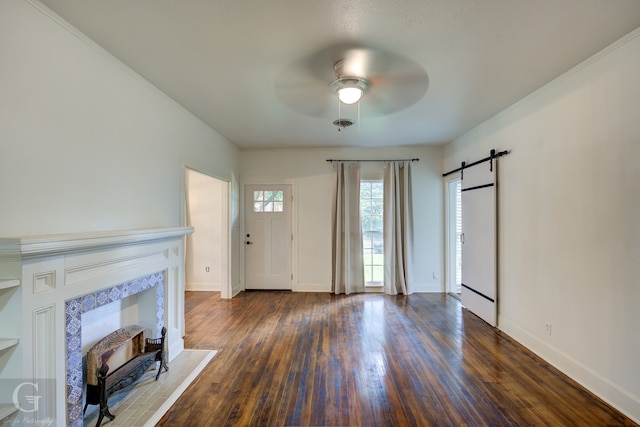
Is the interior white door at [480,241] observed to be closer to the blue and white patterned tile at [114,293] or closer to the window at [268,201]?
the window at [268,201]

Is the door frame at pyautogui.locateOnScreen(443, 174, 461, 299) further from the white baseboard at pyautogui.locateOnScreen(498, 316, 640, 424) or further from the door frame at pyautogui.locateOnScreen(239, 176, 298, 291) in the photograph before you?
the door frame at pyautogui.locateOnScreen(239, 176, 298, 291)

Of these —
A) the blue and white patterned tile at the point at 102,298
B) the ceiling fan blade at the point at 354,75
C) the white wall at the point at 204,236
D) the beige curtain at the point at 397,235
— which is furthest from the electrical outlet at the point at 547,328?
the white wall at the point at 204,236

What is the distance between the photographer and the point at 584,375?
2258 millimetres

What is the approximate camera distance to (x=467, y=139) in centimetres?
420

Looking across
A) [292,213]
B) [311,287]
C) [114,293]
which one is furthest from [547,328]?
[292,213]

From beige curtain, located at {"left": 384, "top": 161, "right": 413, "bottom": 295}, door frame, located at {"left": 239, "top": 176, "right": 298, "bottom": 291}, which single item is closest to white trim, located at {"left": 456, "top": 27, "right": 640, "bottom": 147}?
beige curtain, located at {"left": 384, "top": 161, "right": 413, "bottom": 295}

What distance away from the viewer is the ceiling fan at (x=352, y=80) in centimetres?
216

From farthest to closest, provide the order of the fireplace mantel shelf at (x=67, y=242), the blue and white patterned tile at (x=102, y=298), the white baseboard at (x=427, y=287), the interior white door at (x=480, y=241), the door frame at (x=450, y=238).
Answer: the white baseboard at (x=427, y=287) → the door frame at (x=450, y=238) → the interior white door at (x=480, y=241) → the blue and white patterned tile at (x=102, y=298) → the fireplace mantel shelf at (x=67, y=242)

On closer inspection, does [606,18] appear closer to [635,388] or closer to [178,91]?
[635,388]

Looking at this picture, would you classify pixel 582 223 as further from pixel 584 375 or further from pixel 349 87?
pixel 349 87

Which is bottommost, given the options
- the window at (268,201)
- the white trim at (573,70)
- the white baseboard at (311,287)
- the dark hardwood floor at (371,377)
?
the dark hardwood floor at (371,377)

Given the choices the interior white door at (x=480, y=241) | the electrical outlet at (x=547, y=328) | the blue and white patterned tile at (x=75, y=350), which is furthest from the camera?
the interior white door at (x=480, y=241)

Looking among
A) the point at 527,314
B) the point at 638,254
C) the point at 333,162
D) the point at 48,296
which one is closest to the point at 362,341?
the point at 527,314

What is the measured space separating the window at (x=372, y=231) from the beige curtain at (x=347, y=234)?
5.2 inches
